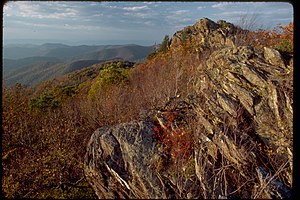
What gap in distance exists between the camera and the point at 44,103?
9938 mm

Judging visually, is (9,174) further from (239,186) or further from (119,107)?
(239,186)

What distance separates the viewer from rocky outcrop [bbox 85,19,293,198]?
3.43m

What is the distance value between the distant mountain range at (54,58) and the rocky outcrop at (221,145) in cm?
5198

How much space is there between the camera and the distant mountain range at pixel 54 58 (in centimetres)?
6656

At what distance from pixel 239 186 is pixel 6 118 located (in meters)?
6.70

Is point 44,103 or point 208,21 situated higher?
point 208,21

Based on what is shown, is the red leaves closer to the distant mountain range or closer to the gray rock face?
the gray rock face

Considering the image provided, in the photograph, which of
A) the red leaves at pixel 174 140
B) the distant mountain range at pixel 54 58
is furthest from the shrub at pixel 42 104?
the distant mountain range at pixel 54 58

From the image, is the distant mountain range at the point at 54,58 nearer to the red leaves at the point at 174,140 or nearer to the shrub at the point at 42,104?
the shrub at the point at 42,104

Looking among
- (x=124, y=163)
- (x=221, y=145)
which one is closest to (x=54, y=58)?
(x=124, y=163)

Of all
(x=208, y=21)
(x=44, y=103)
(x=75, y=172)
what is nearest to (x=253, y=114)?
(x=75, y=172)

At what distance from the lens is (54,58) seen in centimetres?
10625

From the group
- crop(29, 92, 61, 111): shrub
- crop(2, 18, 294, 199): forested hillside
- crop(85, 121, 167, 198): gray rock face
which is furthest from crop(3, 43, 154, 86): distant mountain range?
crop(85, 121, 167, 198): gray rock face

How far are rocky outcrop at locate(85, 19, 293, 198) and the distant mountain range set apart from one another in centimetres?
5198
